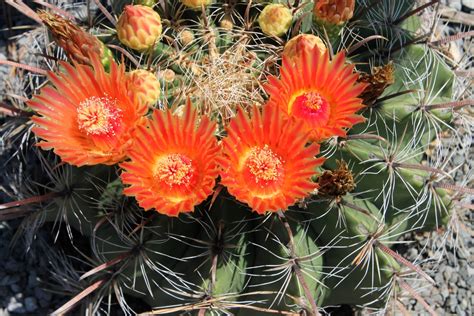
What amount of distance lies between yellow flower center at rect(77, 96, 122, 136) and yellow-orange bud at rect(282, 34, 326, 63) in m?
0.48

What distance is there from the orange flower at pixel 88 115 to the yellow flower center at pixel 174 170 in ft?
0.34

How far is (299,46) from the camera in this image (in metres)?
1.70

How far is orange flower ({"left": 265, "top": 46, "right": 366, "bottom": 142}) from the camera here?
1.58 meters

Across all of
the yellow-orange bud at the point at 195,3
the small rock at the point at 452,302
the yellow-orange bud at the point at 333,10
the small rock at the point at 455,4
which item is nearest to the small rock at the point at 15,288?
the yellow-orange bud at the point at 195,3

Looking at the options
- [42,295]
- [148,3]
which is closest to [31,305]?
[42,295]

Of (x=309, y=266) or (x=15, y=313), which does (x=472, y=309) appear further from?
(x=15, y=313)

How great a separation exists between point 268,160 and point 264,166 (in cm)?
2

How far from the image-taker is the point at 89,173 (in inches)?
76.3

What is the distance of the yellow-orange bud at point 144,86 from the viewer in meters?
1.72

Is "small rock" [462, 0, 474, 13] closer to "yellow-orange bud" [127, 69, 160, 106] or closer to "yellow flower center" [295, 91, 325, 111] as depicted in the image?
"yellow flower center" [295, 91, 325, 111]

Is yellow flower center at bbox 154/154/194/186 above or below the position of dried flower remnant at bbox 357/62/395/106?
below

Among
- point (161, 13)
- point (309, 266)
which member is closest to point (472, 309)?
point (309, 266)

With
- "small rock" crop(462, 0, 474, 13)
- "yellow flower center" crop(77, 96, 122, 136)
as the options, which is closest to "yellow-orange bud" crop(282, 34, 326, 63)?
"yellow flower center" crop(77, 96, 122, 136)

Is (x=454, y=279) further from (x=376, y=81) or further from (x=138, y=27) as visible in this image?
(x=138, y=27)
